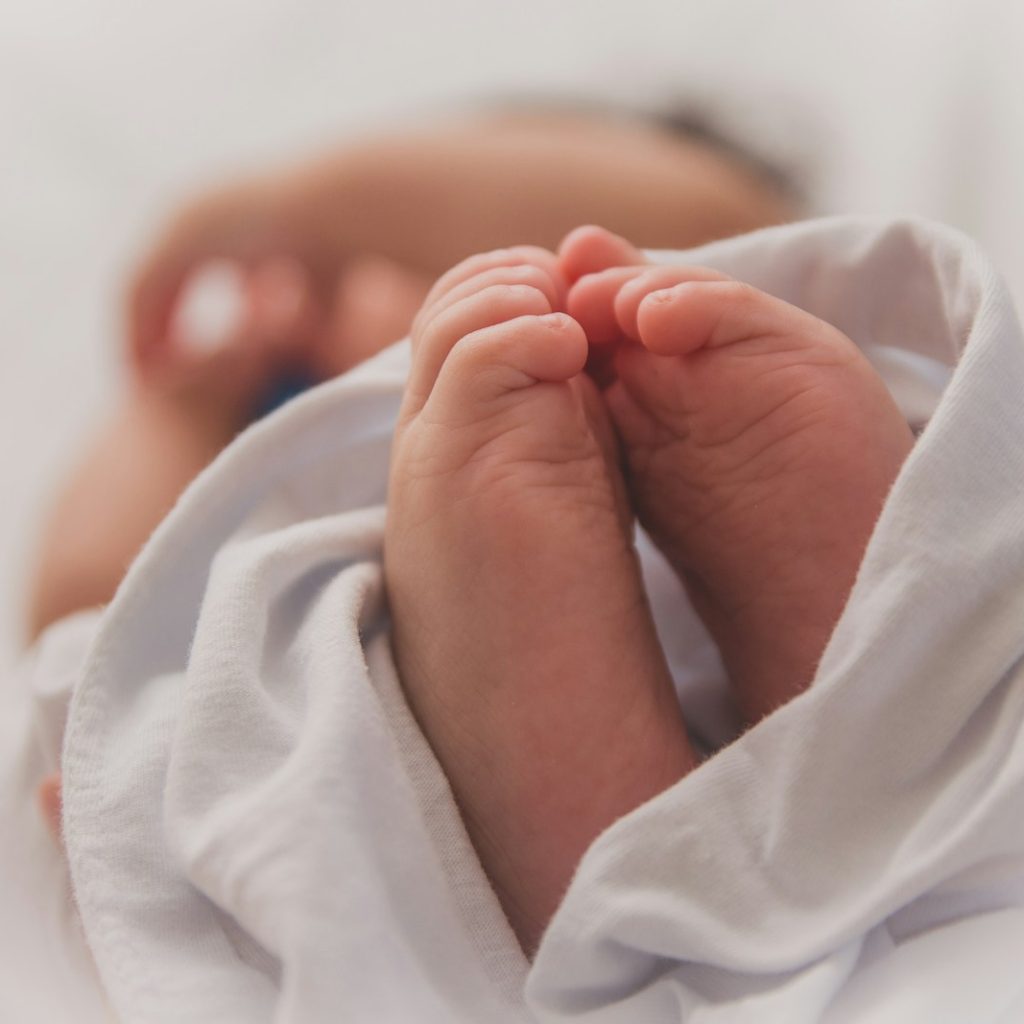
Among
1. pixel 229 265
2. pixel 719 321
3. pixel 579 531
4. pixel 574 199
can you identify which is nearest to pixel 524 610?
pixel 579 531

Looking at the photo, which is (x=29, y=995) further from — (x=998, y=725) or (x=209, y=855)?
(x=998, y=725)

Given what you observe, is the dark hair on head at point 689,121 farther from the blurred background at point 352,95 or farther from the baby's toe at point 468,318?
the baby's toe at point 468,318

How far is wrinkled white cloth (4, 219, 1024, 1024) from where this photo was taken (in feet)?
1.49

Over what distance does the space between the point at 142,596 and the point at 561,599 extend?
23cm

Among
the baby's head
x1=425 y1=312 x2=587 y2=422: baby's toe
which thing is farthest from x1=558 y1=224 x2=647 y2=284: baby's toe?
the baby's head

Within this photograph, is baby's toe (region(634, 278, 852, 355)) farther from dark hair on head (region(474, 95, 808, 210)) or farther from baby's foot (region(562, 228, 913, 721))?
dark hair on head (region(474, 95, 808, 210))

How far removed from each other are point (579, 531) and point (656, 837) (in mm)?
123

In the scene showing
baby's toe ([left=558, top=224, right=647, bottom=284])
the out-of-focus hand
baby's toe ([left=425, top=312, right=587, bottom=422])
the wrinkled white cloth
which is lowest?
the wrinkled white cloth

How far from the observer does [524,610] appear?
0.48 m

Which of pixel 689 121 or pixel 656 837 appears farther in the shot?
pixel 689 121

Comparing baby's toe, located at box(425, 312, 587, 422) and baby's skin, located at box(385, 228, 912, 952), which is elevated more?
baby's toe, located at box(425, 312, 587, 422)

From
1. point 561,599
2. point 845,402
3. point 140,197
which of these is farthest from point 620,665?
point 140,197

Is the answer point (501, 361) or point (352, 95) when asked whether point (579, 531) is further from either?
point (352, 95)

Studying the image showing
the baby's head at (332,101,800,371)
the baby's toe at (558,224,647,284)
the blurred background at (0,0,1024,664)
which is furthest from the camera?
the blurred background at (0,0,1024,664)
